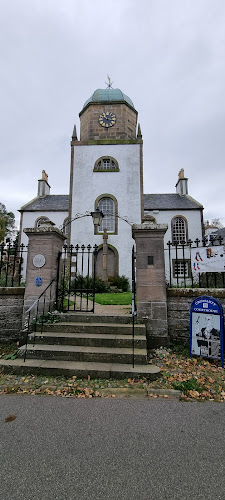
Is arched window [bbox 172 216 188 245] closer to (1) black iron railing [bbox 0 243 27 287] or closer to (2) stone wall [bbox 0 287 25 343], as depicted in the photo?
(1) black iron railing [bbox 0 243 27 287]

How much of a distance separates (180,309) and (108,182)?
15.4 m

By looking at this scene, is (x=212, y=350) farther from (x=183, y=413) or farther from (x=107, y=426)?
(x=107, y=426)

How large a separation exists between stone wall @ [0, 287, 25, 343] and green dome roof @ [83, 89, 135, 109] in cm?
2043

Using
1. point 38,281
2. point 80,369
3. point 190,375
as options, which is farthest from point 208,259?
point 38,281

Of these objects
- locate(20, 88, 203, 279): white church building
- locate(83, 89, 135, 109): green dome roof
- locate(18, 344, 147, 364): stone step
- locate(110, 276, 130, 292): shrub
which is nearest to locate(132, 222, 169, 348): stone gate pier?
locate(18, 344, 147, 364): stone step

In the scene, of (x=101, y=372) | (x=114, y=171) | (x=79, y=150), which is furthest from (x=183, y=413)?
(x=79, y=150)

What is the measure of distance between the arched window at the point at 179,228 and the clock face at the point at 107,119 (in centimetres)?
1063

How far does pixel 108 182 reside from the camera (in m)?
19.5

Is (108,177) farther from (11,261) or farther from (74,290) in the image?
(74,290)

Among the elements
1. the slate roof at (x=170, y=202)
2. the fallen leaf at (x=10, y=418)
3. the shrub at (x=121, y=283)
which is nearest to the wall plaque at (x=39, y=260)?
the fallen leaf at (x=10, y=418)

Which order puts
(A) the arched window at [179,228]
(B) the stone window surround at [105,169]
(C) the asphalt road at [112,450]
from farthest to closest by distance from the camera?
1. (A) the arched window at [179,228]
2. (B) the stone window surround at [105,169]
3. (C) the asphalt road at [112,450]

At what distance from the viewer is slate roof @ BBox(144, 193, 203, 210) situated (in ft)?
82.1

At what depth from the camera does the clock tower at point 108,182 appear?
18.7 metres

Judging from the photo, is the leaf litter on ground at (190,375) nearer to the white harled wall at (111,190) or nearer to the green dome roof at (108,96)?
the white harled wall at (111,190)
